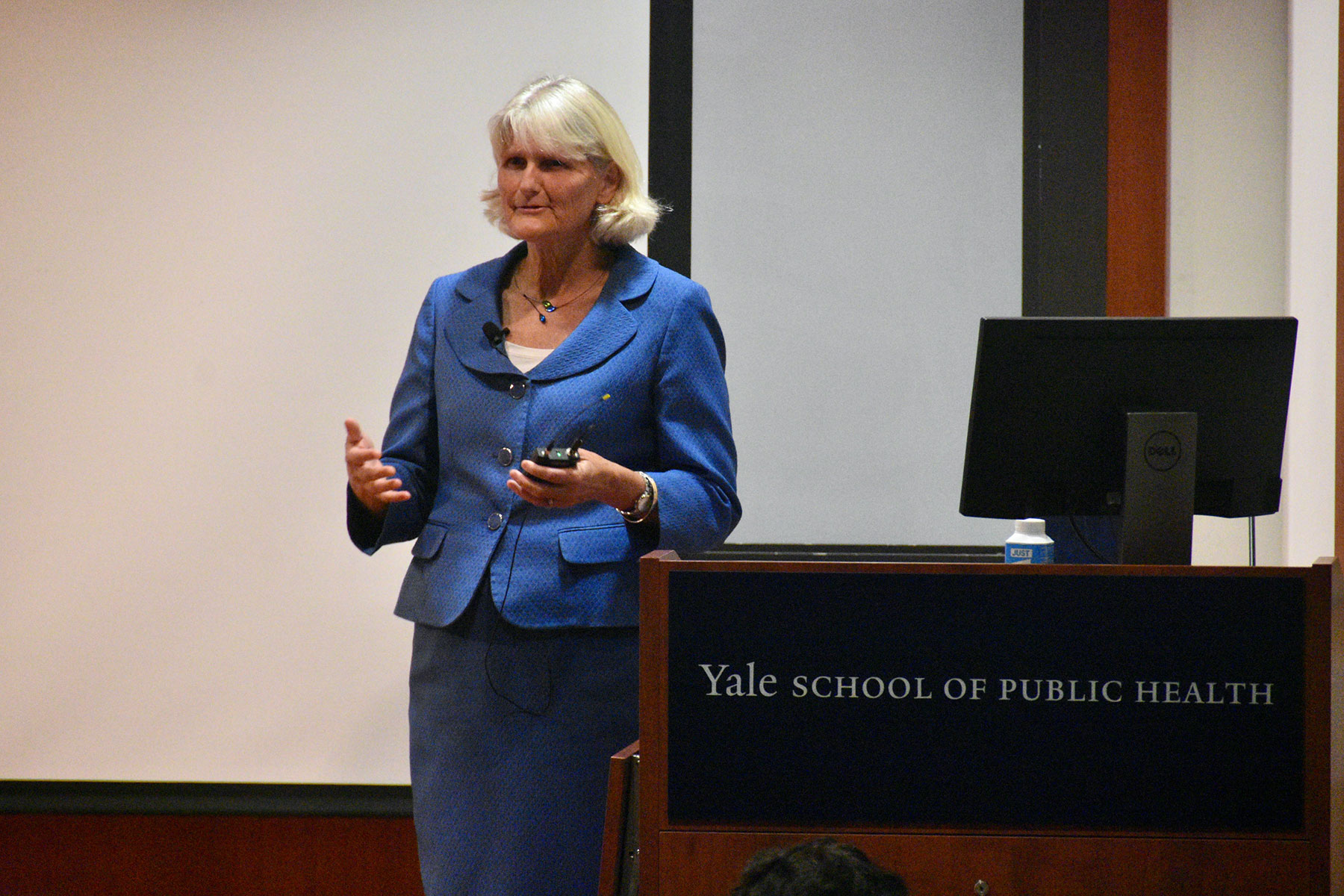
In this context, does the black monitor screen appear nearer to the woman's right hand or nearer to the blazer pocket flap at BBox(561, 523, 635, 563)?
the blazer pocket flap at BBox(561, 523, 635, 563)

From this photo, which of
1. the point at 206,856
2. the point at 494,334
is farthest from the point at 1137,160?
the point at 206,856

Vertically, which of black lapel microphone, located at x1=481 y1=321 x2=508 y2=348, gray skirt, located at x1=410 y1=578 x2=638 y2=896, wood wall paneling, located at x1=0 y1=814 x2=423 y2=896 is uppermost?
black lapel microphone, located at x1=481 y1=321 x2=508 y2=348

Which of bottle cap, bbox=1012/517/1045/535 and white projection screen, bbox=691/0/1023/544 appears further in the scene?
white projection screen, bbox=691/0/1023/544

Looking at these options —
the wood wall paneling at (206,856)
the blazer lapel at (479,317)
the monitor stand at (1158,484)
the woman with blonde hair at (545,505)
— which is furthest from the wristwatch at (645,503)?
the wood wall paneling at (206,856)

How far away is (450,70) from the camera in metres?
2.80

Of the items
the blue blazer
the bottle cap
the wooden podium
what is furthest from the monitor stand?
the blue blazer

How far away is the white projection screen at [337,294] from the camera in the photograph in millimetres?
2789

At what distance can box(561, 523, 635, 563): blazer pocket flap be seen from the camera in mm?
1642

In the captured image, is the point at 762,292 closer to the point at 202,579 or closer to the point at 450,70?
the point at 450,70

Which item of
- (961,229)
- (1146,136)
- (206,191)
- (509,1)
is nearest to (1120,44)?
(1146,136)

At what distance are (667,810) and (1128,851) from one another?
17.1 inches

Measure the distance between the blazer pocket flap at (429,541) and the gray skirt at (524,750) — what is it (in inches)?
4.3

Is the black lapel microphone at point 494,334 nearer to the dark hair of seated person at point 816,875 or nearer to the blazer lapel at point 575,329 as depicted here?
the blazer lapel at point 575,329

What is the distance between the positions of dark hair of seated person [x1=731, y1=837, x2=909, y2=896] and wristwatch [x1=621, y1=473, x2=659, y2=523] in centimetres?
65
